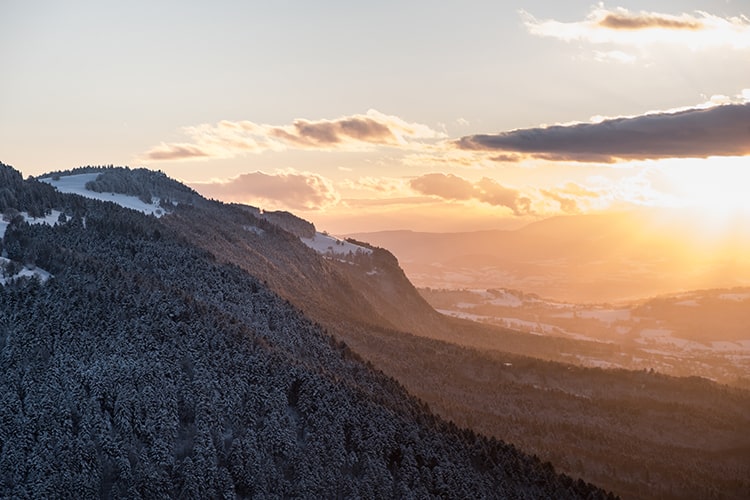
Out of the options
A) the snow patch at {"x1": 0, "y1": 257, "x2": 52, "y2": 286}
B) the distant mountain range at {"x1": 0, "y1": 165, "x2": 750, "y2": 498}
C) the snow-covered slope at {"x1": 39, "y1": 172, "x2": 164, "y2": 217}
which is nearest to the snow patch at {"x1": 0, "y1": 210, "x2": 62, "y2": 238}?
the distant mountain range at {"x1": 0, "y1": 165, "x2": 750, "y2": 498}

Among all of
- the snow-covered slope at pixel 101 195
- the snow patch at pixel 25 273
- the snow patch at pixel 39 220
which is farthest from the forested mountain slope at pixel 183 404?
the snow-covered slope at pixel 101 195

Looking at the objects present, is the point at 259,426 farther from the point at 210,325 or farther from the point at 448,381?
the point at 448,381

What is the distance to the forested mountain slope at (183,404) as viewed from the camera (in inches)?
2147

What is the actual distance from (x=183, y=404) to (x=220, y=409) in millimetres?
3575

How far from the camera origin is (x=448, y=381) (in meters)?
145

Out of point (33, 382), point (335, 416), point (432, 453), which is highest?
point (33, 382)

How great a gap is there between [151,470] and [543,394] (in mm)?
106277

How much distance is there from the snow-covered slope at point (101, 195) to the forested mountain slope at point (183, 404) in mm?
62608

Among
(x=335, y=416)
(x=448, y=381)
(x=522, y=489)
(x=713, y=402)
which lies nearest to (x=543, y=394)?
(x=448, y=381)

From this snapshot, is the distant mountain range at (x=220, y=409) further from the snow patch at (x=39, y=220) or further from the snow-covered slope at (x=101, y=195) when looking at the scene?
the snow-covered slope at (x=101, y=195)

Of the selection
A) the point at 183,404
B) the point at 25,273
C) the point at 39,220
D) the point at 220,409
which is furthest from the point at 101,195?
the point at 183,404

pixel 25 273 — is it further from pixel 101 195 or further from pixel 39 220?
pixel 101 195

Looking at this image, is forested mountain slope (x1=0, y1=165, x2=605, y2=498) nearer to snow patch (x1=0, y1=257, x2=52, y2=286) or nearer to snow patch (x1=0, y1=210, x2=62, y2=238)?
snow patch (x1=0, y1=257, x2=52, y2=286)

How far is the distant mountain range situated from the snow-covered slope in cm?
4002
